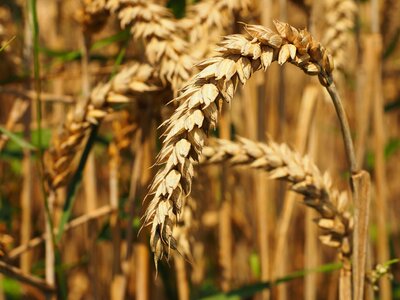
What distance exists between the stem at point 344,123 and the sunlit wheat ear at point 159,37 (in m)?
0.33

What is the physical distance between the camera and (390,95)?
324cm

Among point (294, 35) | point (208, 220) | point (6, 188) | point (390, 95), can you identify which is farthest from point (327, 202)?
point (390, 95)

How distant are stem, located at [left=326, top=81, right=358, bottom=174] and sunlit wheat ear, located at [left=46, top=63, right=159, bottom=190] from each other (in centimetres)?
43

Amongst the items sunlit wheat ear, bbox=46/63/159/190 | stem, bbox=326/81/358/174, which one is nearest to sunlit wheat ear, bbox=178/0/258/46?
sunlit wheat ear, bbox=46/63/159/190

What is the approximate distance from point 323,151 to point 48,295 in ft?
4.84

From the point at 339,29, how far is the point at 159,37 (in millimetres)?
581

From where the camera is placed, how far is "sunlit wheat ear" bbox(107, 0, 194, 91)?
1.12 m

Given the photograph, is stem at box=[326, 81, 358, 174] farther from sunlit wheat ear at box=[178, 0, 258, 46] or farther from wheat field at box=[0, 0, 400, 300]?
sunlit wheat ear at box=[178, 0, 258, 46]

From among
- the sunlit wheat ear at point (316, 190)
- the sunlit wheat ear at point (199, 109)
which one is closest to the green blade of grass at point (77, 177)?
the sunlit wheat ear at point (316, 190)

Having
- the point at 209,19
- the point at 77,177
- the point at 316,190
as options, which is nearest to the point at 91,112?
the point at 77,177

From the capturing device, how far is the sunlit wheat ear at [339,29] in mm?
1510

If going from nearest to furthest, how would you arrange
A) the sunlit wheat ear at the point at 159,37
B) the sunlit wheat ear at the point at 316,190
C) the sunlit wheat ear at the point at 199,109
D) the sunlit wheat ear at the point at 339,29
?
the sunlit wheat ear at the point at 199,109
the sunlit wheat ear at the point at 316,190
the sunlit wheat ear at the point at 159,37
the sunlit wheat ear at the point at 339,29

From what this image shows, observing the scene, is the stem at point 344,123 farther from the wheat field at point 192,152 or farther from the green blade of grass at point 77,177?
the green blade of grass at point 77,177

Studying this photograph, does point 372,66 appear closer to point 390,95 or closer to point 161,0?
point 161,0
